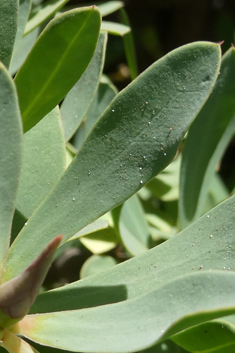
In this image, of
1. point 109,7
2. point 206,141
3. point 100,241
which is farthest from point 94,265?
point 109,7

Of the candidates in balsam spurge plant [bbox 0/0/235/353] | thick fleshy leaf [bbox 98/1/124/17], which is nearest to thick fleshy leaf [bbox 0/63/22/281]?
balsam spurge plant [bbox 0/0/235/353]

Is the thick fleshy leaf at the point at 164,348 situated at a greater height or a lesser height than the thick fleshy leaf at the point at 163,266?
lesser

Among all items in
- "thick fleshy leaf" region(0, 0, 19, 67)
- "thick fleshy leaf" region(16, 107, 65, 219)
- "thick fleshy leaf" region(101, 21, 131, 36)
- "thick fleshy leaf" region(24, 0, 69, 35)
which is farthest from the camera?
"thick fleshy leaf" region(101, 21, 131, 36)

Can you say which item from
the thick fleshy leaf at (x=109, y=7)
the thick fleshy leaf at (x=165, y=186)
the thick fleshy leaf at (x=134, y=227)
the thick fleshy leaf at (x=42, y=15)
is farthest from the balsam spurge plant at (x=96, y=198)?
the thick fleshy leaf at (x=165, y=186)

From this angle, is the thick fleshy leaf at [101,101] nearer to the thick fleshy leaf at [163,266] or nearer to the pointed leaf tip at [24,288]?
the thick fleshy leaf at [163,266]

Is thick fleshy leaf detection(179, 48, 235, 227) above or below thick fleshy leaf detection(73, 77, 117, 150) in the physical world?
below

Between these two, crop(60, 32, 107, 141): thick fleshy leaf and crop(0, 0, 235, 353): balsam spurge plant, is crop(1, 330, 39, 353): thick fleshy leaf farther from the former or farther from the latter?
crop(60, 32, 107, 141): thick fleshy leaf
